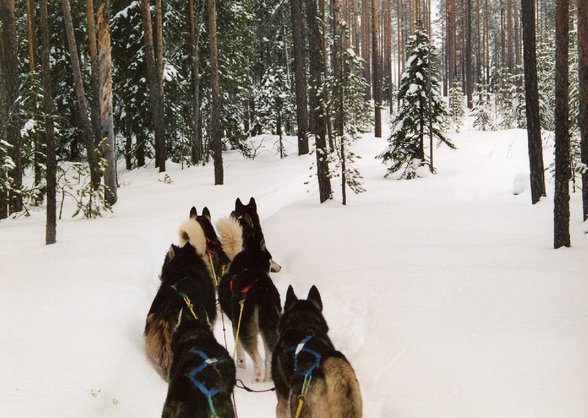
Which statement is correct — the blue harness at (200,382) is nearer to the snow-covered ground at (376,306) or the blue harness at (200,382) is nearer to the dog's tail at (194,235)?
the snow-covered ground at (376,306)

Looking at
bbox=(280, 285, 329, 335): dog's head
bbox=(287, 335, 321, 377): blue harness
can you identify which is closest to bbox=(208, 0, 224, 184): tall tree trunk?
bbox=(280, 285, 329, 335): dog's head

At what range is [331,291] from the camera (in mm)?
7184

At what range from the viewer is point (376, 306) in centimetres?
614

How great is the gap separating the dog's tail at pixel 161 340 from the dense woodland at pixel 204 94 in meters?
5.21

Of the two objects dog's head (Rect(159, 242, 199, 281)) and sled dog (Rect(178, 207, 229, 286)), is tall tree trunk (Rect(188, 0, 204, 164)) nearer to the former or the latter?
sled dog (Rect(178, 207, 229, 286))

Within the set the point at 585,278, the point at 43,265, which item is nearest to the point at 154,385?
the point at 43,265

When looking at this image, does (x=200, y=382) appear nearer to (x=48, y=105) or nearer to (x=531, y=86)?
(x=48, y=105)

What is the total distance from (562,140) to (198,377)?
7140 millimetres

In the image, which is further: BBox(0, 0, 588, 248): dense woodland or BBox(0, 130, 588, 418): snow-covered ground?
BBox(0, 0, 588, 248): dense woodland

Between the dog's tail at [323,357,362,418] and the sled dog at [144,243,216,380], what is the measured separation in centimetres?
201

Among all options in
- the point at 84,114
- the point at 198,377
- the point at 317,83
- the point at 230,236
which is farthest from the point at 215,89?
the point at 198,377

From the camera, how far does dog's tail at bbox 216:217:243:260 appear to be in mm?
6719

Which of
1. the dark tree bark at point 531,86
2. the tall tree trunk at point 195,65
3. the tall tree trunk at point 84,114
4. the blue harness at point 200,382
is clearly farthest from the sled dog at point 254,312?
the tall tree trunk at point 195,65

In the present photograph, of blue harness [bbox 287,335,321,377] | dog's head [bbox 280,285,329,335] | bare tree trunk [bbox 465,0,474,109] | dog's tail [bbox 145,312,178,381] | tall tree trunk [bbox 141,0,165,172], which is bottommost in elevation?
dog's tail [bbox 145,312,178,381]
